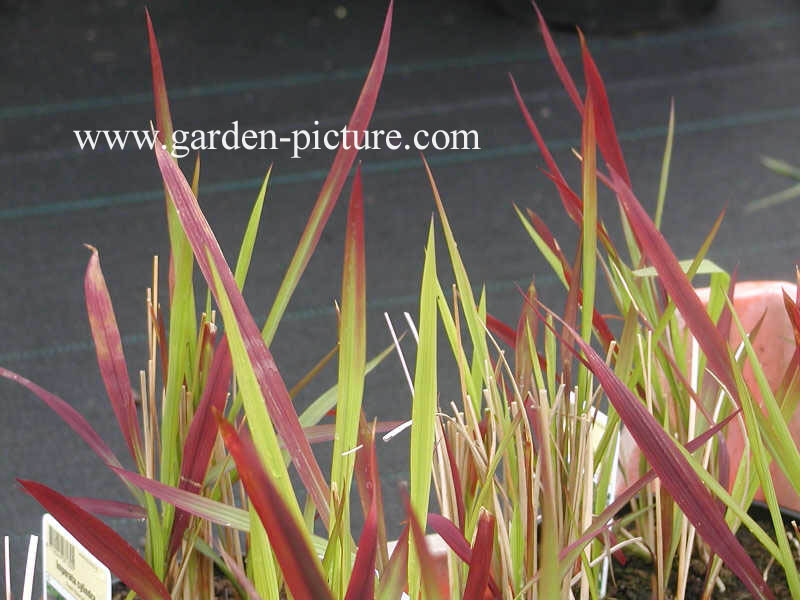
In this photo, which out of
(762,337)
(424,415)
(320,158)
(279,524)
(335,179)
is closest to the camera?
(279,524)

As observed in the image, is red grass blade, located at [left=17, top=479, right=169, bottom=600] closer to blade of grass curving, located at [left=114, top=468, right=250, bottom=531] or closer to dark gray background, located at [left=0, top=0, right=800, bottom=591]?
blade of grass curving, located at [left=114, top=468, right=250, bottom=531]

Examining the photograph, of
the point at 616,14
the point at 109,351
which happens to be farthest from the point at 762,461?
the point at 616,14

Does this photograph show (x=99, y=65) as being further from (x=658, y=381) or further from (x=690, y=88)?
(x=658, y=381)

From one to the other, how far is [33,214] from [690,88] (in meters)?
1.51

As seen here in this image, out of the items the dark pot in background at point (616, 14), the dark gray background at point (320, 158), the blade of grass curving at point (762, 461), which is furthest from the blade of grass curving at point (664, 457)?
the dark pot in background at point (616, 14)

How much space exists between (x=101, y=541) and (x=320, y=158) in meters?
1.88

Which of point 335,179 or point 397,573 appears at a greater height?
point 335,179

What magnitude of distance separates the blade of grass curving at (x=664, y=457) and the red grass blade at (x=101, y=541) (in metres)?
0.24

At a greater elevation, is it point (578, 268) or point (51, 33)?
point (51, 33)

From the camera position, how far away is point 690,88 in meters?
2.58

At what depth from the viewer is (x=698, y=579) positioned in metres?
0.78

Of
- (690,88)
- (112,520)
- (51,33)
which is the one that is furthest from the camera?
(51,33)

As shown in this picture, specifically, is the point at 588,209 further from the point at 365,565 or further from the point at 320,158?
the point at 320,158

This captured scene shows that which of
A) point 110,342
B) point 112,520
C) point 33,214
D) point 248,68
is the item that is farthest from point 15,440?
point 248,68
